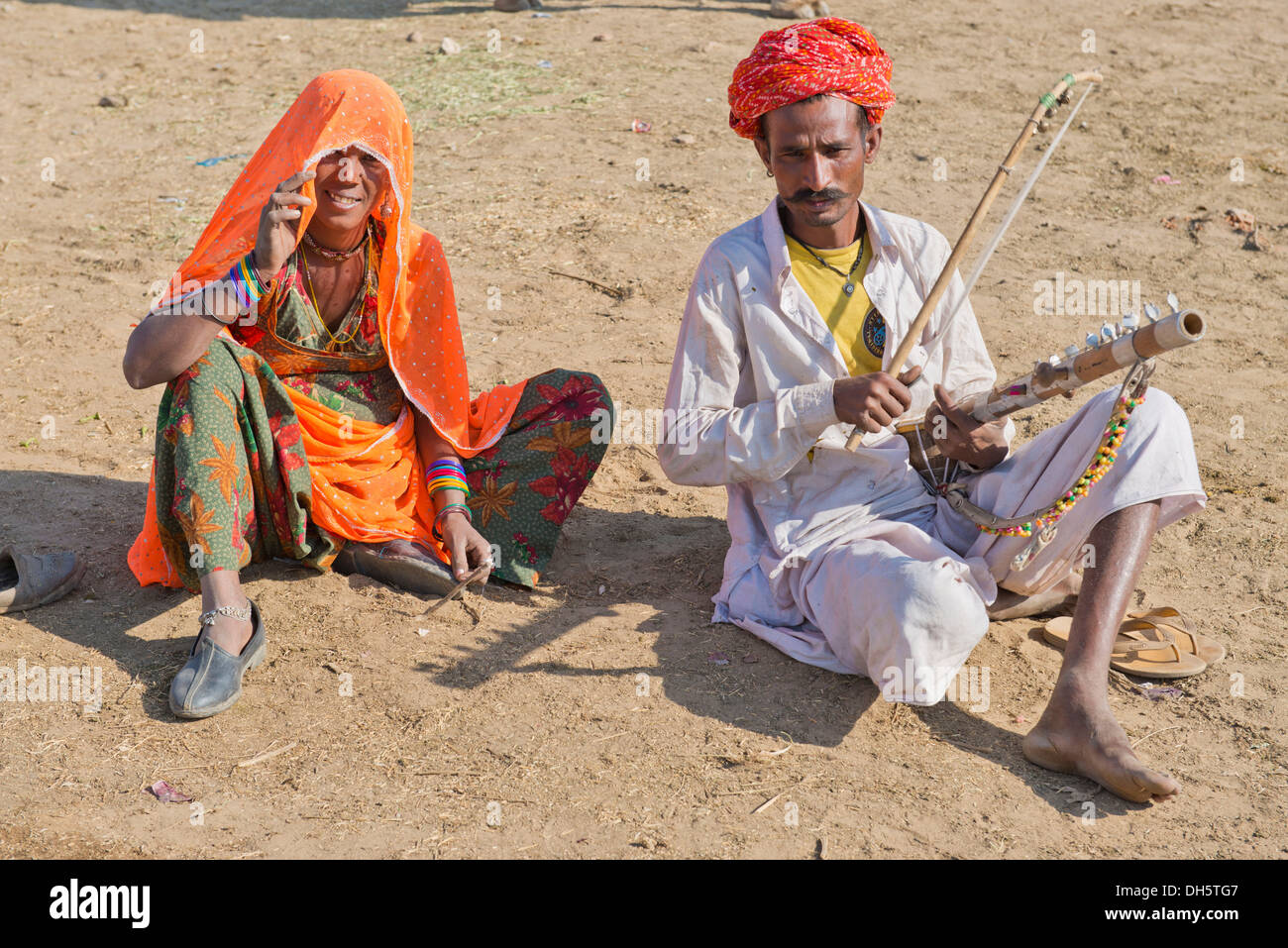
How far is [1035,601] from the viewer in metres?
3.76

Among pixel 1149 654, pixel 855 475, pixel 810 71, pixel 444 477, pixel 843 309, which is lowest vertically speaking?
pixel 1149 654

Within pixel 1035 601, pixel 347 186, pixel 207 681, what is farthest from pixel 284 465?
pixel 1035 601

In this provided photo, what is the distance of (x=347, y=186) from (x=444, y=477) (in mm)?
958

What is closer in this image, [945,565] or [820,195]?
[945,565]

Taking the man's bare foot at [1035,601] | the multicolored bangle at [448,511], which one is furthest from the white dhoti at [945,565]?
the multicolored bangle at [448,511]

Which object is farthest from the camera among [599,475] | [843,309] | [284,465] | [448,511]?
[599,475]

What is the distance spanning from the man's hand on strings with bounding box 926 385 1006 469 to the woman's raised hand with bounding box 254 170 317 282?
5.82 ft

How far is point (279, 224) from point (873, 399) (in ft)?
5.27

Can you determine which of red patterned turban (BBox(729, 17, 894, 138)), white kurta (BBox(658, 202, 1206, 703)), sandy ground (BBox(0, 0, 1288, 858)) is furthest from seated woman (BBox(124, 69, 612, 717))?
red patterned turban (BBox(729, 17, 894, 138))

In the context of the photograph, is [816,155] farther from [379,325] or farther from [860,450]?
[379,325]

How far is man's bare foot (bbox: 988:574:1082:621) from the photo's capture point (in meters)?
3.74

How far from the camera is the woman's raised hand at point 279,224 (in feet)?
10.9

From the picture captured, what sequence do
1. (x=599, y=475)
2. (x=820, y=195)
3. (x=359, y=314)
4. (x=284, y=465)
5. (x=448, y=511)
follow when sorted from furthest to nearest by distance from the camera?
1. (x=599, y=475)
2. (x=448, y=511)
3. (x=359, y=314)
4. (x=284, y=465)
5. (x=820, y=195)

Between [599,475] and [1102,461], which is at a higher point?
[1102,461]
